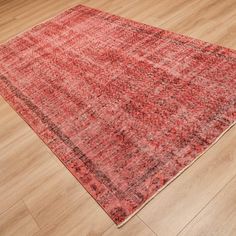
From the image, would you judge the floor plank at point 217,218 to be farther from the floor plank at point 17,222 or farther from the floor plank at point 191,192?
the floor plank at point 17,222

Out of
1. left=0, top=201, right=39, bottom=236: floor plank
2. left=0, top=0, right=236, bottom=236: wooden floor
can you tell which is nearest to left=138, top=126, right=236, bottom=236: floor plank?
left=0, top=0, right=236, bottom=236: wooden floor

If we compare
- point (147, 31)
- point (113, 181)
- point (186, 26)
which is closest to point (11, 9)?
point (147, 31)

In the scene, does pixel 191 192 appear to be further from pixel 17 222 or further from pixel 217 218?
pixel 17 222

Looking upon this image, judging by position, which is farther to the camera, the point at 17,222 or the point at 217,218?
the point at 17,222

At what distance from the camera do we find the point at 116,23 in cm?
250

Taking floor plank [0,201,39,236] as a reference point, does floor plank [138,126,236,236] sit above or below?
above

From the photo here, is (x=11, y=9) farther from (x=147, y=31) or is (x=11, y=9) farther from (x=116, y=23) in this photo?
(x=147, y=31)

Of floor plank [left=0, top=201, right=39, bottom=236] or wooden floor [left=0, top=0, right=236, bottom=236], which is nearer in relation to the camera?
wooden floor [left=0, top=0, right=236, bottom=236]

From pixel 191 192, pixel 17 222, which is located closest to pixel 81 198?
pixel 17 222

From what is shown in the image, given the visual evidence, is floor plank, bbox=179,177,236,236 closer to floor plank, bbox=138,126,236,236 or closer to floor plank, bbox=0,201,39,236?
floor plank, bbox=138,126,236,236

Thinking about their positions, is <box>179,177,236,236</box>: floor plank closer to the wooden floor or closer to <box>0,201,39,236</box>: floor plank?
the wooden floor

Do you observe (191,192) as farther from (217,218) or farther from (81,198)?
(81,198)

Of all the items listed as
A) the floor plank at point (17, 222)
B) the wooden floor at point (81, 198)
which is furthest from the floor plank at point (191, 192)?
the floor plank at point (17, 222)

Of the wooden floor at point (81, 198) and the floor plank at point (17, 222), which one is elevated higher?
the wooden floor at point (81, 198)
